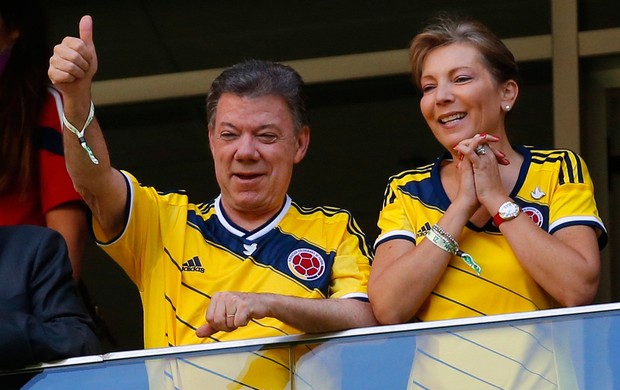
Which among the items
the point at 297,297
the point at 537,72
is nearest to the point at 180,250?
the point at 297,297

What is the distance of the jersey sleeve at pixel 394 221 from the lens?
345 centimetres

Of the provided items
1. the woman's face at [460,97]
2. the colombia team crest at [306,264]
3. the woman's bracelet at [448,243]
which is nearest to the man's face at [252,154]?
the colombia team crest at [306,264]

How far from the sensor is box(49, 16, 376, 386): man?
3.37 meters

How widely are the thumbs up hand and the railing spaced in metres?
0.64

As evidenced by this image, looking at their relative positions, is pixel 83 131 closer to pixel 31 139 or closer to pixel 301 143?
pixel 31 139

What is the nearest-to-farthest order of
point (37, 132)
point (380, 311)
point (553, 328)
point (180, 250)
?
1. point (553, 328)
2. point (380, 311)
3. point (180, 250)
4. point (37, 132)

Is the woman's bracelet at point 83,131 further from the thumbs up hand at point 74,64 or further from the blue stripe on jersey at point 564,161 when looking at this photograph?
the blue stripe on jersey at point 564,161

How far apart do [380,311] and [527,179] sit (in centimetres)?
51

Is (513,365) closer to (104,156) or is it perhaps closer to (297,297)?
(297,297)

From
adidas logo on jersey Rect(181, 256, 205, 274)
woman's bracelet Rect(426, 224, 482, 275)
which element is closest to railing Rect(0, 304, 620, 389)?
woman's bracelet Rect(426, 224, 482, 275)

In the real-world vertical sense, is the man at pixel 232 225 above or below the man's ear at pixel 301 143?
below

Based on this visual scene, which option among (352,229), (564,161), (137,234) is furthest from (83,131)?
(564,161)

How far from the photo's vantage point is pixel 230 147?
143 inches

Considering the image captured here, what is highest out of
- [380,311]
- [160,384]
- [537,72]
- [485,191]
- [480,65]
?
[537,72]
